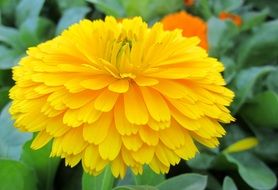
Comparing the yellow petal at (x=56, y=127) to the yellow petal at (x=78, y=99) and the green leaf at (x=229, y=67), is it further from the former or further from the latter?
the green leaf at (x=229, y=67)

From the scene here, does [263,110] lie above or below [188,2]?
below

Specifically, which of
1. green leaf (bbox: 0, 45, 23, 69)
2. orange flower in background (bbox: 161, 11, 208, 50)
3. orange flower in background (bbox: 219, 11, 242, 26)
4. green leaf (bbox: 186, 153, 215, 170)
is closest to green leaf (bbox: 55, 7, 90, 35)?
green leaf (bbox: 0, 45, 23, 69)

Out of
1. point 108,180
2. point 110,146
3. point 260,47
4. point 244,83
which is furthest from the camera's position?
point 260,47

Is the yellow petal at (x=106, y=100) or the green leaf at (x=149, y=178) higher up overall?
the yellow petal at (x=106, y=100)

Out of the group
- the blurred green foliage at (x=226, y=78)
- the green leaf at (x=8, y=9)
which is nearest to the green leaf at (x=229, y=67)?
the blurred green foliage at (x=226, y=78)

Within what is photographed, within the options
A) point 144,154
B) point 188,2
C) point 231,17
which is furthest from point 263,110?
point 144,154

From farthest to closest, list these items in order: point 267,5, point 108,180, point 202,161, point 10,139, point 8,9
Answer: point 267,5 → point 8,9 → point 202,161 → point 10,139 → point 108,180

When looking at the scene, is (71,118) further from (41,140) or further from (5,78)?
(5,78)
